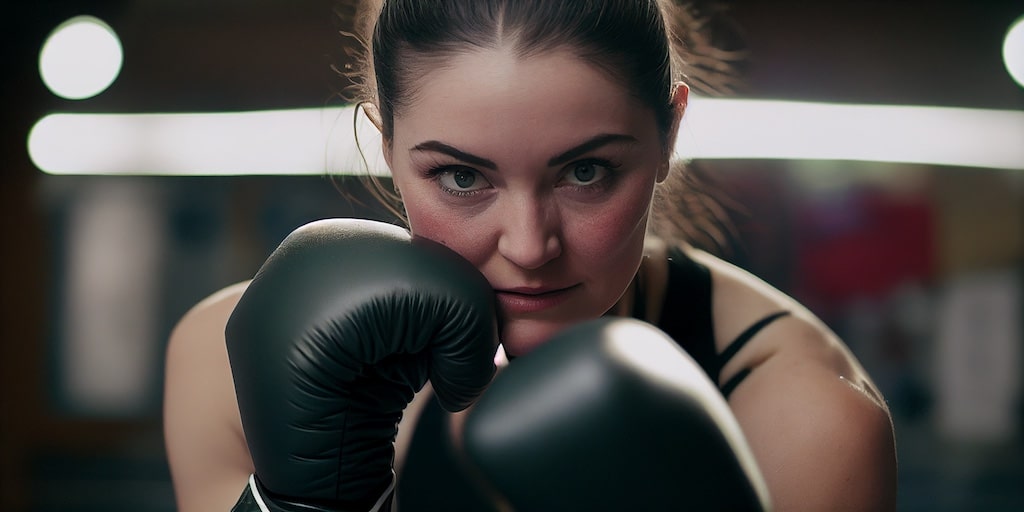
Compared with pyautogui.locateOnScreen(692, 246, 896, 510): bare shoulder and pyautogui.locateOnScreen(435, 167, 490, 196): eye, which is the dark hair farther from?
pyautogui.locateOnScreen(692, 246, 896, 510): bare shoulder

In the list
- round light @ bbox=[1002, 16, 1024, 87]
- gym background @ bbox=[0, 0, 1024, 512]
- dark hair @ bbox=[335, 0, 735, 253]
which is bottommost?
gym background @ bbox=[0, 0, 1024, 512]

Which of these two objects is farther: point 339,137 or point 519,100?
point 339,137

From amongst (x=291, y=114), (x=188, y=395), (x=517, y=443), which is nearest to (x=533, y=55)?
(x=517, y=443)

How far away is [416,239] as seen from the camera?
0.85 meters

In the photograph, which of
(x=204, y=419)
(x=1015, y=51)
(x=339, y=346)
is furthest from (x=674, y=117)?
(x=1015, y=51)

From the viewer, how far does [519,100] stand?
853 millimetres

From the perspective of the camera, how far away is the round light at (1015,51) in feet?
15.8

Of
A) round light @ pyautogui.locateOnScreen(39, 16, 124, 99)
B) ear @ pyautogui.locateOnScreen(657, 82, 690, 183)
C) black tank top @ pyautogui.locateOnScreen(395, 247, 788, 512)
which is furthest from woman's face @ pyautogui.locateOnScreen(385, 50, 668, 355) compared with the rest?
round light @ pyautogui.locateOnScreen(39, 16, 124, 99)

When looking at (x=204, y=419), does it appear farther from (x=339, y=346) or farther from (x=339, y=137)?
(x=339, y=137)

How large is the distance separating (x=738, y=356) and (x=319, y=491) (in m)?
0.61

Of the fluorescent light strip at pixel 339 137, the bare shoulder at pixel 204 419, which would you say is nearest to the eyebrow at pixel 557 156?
the bare shoulder at pixel 204 419

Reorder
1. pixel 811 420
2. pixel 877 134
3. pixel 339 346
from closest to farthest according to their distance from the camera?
1. pixel 339 346
2. pixel 811 420
3. pixel 877 134

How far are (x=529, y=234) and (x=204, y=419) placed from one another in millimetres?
619

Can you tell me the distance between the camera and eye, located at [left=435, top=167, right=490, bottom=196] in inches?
35.5
